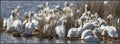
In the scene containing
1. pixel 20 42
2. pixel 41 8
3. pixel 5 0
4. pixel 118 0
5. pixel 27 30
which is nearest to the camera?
pixel 20 42

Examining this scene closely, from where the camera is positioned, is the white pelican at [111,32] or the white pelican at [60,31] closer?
the white pelican at [60,31]

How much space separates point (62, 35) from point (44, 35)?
24.1 inches

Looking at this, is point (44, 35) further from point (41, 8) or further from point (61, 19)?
point (41, 8)

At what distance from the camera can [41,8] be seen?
64.9ft

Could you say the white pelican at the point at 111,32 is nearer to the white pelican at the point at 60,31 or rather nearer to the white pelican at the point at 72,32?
the white pelican at the point at 72,32

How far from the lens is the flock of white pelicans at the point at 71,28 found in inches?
652

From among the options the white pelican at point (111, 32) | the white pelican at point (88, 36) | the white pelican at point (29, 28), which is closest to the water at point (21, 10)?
the white pelican at point (88, 36)

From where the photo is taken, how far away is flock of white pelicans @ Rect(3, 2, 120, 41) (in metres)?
16.6

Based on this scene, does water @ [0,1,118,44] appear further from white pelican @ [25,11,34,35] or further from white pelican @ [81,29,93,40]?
white pelican @ [25,11,34,35]

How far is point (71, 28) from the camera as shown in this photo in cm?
1692

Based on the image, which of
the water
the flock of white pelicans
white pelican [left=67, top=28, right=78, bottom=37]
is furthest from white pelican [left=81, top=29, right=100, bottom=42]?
white pelican [left=67, top=28, right=78, bottom=37]

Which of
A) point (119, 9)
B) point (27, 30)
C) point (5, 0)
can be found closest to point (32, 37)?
point (27, 30)

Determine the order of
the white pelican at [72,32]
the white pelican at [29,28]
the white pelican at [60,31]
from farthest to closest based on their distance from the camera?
the white pelican at [29,28]
the white pelican at [72,32]
the white pelican at [60,31]

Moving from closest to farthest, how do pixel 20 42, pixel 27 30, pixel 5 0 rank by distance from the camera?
1. pixel 20 42
2. pixel 27 30
3. pixel 5 0
